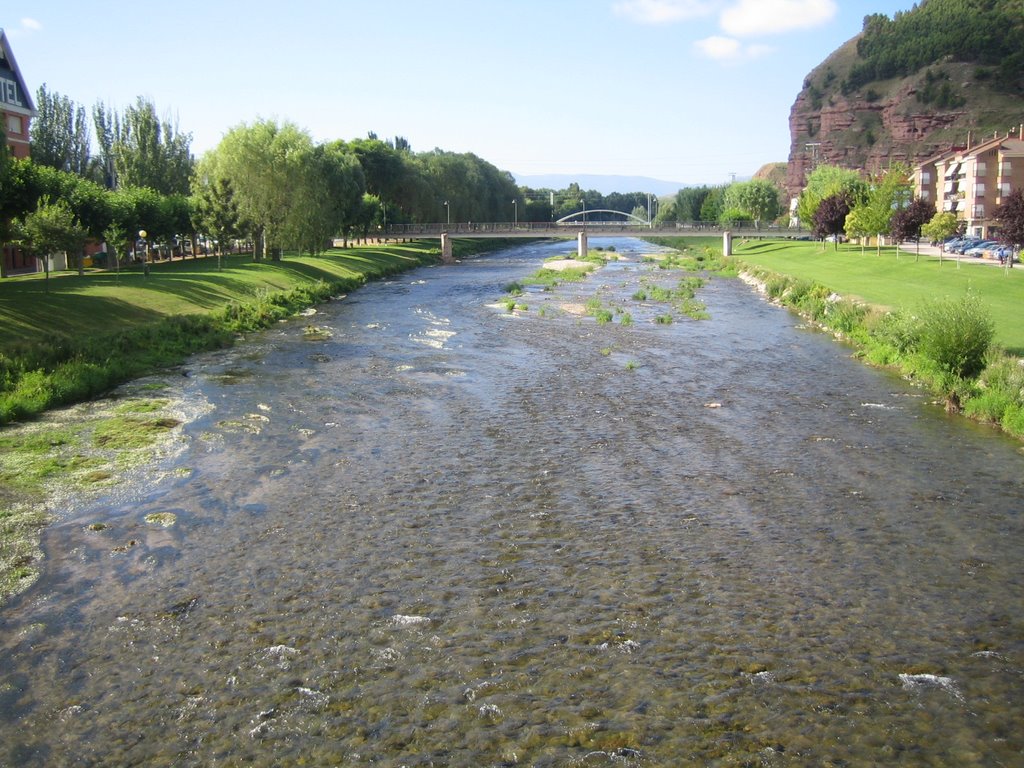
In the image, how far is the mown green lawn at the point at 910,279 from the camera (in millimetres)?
37500

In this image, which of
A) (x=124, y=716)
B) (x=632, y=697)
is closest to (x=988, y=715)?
(x=632, y=697)

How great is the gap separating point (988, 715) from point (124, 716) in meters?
10.6

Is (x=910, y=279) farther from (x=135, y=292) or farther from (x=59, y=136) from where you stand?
(x=59, y=136)

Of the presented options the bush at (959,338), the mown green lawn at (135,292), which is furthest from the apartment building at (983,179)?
the bush at (959,338)

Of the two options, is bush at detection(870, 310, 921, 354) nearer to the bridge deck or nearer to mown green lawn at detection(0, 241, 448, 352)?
mown green lawn at detection(0, 241, 448, 352)

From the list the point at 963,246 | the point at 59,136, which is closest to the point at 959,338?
the point at 963,246

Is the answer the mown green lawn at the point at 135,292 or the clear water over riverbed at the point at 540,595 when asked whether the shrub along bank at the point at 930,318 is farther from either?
the mown green lawn at the point at 135,292

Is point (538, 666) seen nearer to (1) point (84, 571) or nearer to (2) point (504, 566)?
(2) point (504, 566)

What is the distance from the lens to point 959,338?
2744 cm

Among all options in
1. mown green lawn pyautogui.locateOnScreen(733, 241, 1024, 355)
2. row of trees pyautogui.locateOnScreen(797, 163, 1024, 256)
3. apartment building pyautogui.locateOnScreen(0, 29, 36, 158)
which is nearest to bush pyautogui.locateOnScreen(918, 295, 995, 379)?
mown green lawn pyautogui.locateOnScreen(733, 241, 1024, 355)

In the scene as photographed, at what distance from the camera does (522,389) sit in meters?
30.0

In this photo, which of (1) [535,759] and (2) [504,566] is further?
(2) [504,566]

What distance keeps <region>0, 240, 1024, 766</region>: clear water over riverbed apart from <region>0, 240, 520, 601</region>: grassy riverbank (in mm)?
1292

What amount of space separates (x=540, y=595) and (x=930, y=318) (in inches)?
788
